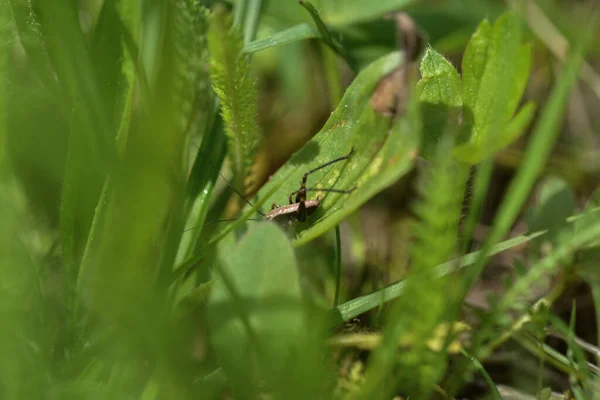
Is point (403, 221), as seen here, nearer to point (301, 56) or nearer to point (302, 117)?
point (302, 117)

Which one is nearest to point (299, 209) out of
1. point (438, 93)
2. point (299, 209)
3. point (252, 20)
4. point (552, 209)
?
point (299, 209)

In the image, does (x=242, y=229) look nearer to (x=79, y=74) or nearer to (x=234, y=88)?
(x=234, y=88)

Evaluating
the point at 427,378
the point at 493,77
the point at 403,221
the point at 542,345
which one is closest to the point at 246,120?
the point at 493,77

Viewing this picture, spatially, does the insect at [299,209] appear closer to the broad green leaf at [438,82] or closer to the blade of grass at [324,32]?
the broad green leaf at [438,82]

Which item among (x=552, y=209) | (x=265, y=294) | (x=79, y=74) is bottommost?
(x=552, y=209)

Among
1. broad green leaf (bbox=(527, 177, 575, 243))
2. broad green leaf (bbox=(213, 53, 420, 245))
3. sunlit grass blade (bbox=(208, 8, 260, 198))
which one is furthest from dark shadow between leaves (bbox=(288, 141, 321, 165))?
broad green leaf (bbox=(527, 177, 575, 243))

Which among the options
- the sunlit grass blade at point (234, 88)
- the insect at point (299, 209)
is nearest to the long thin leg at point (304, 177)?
the insect at point (299, 209)
